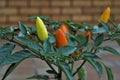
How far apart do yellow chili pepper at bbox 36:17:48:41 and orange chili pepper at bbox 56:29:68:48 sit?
0.15 ft

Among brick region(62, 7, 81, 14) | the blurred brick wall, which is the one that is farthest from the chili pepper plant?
brick region(62, 7, 81, 14)

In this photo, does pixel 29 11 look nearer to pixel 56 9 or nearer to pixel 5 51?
pixel 56 9

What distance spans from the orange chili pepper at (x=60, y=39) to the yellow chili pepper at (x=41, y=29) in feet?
0.15

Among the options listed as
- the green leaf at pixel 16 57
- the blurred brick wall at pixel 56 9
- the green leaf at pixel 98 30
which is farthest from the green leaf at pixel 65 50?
the blurred brick wall at pixel 56 9

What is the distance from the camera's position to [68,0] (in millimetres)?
7055

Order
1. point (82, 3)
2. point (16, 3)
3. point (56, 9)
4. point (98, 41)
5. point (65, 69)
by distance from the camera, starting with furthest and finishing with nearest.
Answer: point (82, 3) → point (56, 9) → point (16, 3) → point (98, 41) → point (65, 69)

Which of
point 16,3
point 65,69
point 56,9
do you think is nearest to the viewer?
point 65,69

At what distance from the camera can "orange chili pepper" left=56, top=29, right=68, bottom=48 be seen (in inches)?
49.3

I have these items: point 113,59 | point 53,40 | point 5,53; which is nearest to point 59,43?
point 53,40

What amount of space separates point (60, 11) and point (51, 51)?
5.86 metres

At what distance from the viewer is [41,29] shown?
123 cm

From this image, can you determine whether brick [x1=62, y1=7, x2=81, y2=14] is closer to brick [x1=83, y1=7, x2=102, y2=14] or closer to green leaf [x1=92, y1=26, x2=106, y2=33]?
brick [x1=83, y1=7, x2=102, y2=14]

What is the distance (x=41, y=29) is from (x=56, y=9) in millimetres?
5805

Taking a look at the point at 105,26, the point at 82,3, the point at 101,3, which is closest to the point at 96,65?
the point at 105,26
